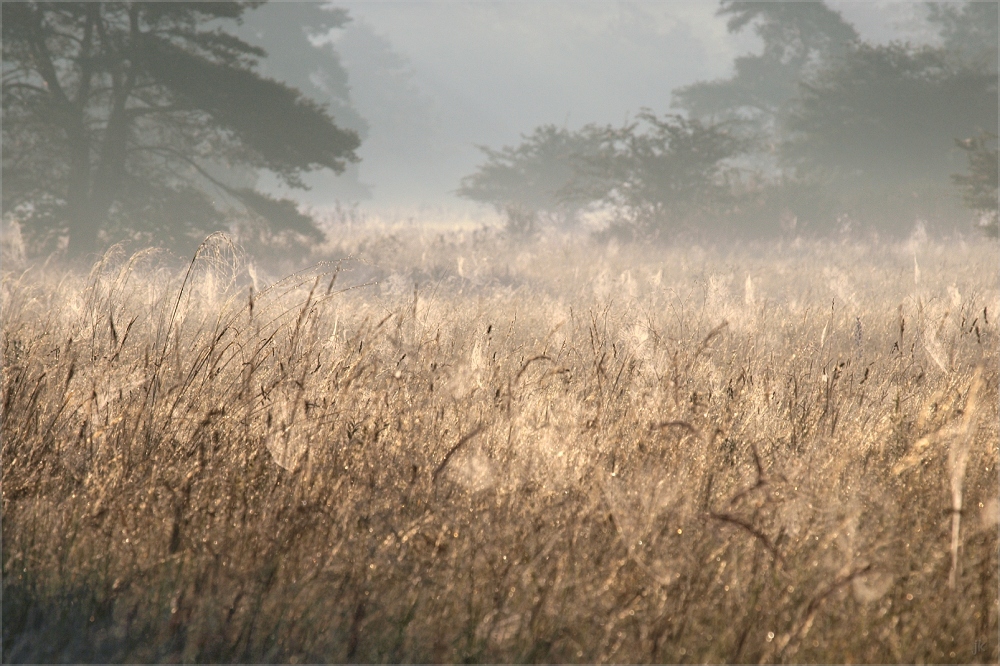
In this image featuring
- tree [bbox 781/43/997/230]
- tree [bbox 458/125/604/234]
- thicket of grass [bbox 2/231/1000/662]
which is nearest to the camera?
thicket of grass [bbox 2/231/1000/662]

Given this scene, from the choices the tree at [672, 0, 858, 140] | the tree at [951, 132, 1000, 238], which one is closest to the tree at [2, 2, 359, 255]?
the tree at [951, 132, 1000, 238]

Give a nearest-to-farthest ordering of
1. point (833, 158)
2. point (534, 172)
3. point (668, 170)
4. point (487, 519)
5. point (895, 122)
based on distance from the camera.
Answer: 1. point (487, 519)
2. point (668, 170)
3. point (895, 122)
4. point (833, 158)
5. point (534, 172)

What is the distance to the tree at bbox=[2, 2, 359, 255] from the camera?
31.7 ft

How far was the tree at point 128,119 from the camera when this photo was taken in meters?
9.66

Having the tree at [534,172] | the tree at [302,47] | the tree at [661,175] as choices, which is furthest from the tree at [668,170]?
the tree at [302,47]

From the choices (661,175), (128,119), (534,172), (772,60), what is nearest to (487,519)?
(128,119)

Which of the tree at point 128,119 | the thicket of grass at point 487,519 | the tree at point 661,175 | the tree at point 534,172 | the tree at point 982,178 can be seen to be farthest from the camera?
the tree at point 534,172

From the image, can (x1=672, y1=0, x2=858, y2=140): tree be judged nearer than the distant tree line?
No

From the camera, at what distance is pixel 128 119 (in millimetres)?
10258

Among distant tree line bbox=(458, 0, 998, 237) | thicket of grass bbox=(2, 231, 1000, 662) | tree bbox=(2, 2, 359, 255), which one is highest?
distant tree line bbox=(458, 0, 998, 237)

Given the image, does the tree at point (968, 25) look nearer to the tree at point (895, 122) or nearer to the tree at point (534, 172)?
the tree at point (895, 122)

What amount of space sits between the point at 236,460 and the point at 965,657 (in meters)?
2.19

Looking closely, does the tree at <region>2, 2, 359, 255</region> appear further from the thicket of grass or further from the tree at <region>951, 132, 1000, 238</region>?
the tree at <region>951, 132, 1000, 238</region>

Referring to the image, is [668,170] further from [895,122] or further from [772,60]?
[772,60]
